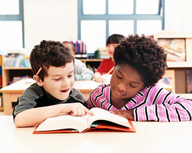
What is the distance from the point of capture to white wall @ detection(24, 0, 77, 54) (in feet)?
16.0

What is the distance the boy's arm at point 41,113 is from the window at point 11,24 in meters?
4.33

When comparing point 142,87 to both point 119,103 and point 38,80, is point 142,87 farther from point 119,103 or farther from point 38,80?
point 38,80

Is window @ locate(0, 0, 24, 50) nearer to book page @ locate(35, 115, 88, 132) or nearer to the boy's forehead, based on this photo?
the boy's forehead

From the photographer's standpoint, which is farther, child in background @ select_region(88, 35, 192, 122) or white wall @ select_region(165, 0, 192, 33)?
white wall @ select_region(165, 0, 192, 33)

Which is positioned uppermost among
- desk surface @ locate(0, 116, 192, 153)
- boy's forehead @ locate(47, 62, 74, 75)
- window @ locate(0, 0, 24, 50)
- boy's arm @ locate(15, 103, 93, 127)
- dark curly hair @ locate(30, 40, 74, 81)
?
window @ locate(0, 0, 24, 50)

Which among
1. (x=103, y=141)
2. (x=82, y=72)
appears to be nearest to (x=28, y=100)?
(x=103, y=141)

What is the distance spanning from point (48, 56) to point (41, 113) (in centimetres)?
24

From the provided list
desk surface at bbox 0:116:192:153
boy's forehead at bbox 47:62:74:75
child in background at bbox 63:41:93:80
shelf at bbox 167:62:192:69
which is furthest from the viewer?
shelf at bbox 167:62:192:69

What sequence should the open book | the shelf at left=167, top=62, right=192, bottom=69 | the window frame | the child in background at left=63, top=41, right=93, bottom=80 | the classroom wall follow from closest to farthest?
the open book
the child in background at left=63, top=41, right=93, bottom=80
the shelf at left=167, top=62, right=192, bottom=69
the classroom wall
the window frame

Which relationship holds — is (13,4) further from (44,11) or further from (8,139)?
(8,139)

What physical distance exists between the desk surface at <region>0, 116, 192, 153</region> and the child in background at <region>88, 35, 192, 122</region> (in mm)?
79

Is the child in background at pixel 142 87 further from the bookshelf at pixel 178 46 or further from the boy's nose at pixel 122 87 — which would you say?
the bookshelf at pixel 178 46

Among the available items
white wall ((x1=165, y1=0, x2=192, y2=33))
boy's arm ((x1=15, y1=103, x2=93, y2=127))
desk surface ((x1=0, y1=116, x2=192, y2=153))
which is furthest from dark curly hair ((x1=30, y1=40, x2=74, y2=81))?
white wall ((x1=165, y1=0, x2=192, y2=33))

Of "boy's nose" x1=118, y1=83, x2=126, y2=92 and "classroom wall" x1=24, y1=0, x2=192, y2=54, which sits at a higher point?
"classroom wall" x1=24, y1=0, x2=192, y2=54
